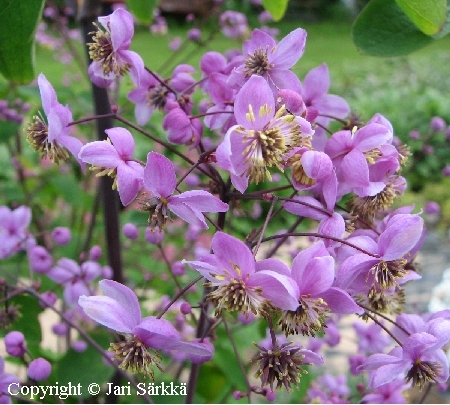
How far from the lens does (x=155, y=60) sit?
847cm

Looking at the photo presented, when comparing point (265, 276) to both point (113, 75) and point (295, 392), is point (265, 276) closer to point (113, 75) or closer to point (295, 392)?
point (113, 75)

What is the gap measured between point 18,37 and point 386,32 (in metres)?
0.37

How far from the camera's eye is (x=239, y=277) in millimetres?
456

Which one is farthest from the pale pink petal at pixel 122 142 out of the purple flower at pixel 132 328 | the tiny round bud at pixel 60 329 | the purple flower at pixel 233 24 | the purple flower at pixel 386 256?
the purple flower at pixel 233 24

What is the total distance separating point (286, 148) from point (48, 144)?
242 millimetres

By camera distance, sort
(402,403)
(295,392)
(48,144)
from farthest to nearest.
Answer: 1. (295,392)
2. (402,403)
3. (48,144)

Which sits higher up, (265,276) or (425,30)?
(425,30)

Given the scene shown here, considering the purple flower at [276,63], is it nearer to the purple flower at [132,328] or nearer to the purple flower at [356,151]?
the purple flower at [356,151]

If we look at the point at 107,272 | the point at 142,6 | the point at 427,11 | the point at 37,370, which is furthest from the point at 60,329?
the point at 427,11

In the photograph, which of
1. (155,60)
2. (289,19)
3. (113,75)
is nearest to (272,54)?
(113,75)

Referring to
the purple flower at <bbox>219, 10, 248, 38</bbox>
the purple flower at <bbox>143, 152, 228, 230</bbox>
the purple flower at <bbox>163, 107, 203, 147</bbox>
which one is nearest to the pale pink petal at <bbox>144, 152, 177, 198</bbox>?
the purple flower at <bbox>143, 152, 228, 230</bbox>

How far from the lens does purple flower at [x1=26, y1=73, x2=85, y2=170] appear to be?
1.69 ft

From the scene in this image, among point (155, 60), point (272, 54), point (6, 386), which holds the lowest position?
point (155, 60)

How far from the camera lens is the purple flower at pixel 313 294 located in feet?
1.46
